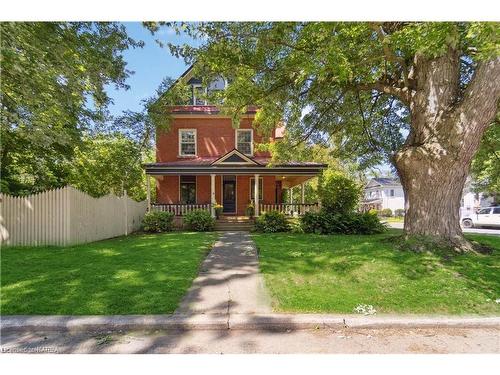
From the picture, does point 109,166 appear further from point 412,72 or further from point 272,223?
point 412,72

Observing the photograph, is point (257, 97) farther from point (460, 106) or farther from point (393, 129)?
point (393, 129)

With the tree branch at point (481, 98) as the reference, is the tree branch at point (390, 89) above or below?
above

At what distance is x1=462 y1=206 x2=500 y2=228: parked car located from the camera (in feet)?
65.3

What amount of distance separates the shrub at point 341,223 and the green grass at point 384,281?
4.71m

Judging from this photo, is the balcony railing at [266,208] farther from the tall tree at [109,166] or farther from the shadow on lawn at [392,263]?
the shadow on lawn at [392,263]

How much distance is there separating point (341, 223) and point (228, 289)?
25.1ft

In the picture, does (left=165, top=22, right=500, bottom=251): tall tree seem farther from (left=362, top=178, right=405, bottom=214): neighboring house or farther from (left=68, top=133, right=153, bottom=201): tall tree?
(left=362, top=178, right=405, bottom=214): neighboring house

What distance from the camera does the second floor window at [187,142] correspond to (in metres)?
17.4

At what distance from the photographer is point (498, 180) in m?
23.5

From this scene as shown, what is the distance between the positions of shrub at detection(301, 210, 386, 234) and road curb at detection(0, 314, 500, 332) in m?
7.74

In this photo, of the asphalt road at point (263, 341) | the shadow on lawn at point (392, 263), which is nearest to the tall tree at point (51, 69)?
the asphalt road at point (263, 341)

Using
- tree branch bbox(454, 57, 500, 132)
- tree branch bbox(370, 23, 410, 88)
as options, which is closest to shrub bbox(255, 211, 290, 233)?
tree branch bbox(370, 23, 410, 88)

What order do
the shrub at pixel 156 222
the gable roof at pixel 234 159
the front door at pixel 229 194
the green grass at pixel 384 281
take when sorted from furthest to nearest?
the front door at pixel 229 194
the gable roof at pixel 234 159
the shrub at pixel 156 222
the green grass at pixel 384 281

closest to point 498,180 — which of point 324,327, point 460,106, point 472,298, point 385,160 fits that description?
point 385,160
